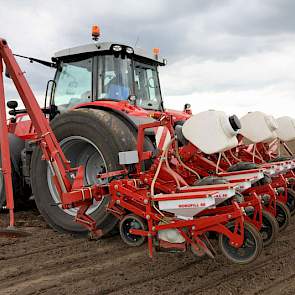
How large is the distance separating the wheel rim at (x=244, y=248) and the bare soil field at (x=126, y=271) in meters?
0.21

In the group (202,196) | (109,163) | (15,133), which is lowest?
(202,196)

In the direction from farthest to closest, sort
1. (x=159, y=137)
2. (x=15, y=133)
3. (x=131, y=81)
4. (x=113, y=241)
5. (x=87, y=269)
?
(x=15, y=133) < (x=131, y=81) < (x=113, y=241) < (x=159, y=137) < (x=87, y=269)

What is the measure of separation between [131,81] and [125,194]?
1.81m

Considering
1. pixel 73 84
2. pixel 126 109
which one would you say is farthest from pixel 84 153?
pixel 73 84

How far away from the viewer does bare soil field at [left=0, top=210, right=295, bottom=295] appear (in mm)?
2775

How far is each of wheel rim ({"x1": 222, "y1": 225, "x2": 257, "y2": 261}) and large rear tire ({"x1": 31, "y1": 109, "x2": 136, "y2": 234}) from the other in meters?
1.27

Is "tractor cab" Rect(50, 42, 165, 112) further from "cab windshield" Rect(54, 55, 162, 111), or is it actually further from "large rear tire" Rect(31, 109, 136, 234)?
"large rear tire" Rect(31, 109, 136, 234)

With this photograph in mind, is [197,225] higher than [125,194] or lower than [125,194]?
lower

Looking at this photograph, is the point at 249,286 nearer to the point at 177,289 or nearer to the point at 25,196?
the point at 177,289

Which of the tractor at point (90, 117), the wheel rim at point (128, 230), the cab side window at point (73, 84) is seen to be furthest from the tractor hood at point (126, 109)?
the wheel rim at point (128, 230)

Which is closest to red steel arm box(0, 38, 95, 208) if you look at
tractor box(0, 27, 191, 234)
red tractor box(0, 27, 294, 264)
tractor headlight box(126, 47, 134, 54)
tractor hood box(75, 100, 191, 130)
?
red tractor box(0, 27, 294, 264)

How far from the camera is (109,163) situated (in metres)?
3.81

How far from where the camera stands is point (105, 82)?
4.57 m

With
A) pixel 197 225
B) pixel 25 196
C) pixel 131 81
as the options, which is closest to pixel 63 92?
pixel 131 81
